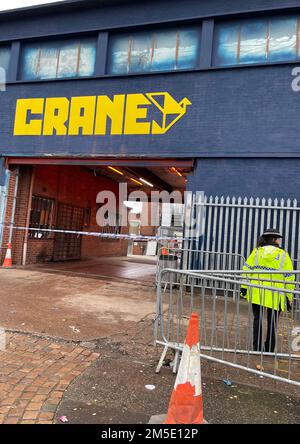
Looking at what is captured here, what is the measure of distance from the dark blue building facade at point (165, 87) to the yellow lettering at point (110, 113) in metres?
0.03

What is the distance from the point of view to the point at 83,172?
51.6 feet

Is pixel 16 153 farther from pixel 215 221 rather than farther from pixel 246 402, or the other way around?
pixel 246 402

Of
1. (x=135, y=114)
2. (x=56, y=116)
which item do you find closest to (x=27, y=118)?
(x=56, y=116)

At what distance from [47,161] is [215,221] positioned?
222 inches

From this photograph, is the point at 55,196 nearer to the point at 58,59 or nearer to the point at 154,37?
the point at 58,59

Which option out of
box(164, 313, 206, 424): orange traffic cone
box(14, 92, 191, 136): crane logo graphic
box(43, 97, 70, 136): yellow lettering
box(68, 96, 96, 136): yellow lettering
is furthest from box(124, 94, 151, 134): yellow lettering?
box(164, 313, 206, 424): orange traffic cone

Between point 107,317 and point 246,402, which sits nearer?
point 246,402

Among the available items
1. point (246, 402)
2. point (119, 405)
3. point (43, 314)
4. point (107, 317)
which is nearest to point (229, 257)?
point (107, 317)

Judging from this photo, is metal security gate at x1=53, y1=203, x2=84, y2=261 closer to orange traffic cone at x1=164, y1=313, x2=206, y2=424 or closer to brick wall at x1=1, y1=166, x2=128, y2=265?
brick wall at x1=1, y1=166, x2=128, y2=265

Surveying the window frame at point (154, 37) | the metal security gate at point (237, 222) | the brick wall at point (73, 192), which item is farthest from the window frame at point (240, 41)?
the brick wall at point (73, 192)

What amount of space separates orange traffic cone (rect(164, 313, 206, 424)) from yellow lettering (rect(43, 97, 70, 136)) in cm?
897

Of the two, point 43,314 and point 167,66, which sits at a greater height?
point 167,66

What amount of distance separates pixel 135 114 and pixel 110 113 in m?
0.79
